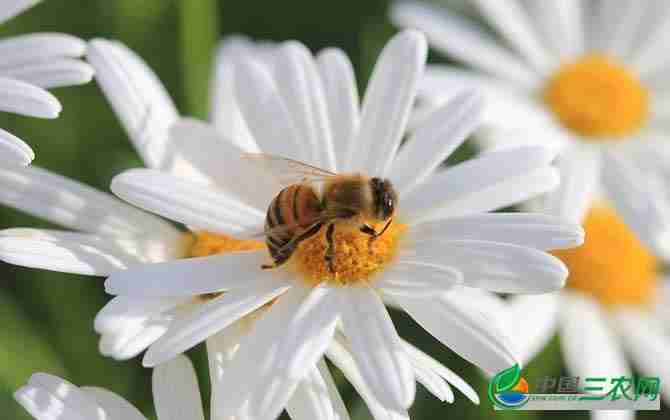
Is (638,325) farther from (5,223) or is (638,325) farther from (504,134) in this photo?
(5,223)

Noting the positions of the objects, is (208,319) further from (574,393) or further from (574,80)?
(574,80)

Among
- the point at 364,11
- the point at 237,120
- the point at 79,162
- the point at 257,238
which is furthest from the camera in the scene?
the point at 364,11

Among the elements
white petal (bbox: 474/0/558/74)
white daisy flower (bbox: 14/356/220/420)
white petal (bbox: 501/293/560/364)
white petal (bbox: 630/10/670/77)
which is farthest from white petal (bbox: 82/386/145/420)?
white petal (bbox: 630/10/670/77)

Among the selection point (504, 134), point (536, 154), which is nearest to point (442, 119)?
point (536, 154)

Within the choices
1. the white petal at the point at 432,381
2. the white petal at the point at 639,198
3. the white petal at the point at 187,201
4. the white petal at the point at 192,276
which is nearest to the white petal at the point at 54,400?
the white petal at the point at 192,276

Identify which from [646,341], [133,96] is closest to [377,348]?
[133,96]

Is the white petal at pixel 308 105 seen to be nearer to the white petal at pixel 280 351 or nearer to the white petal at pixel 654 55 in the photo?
the white petal at pixel 280 351
